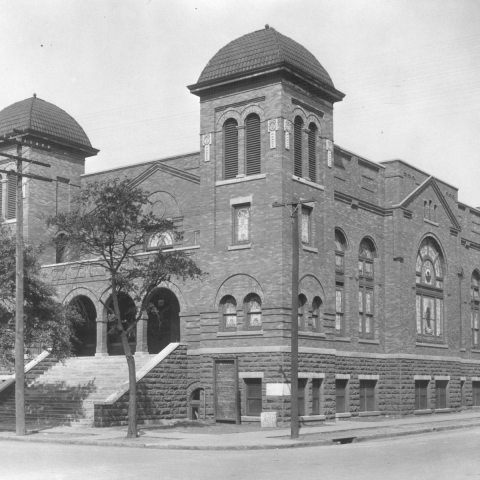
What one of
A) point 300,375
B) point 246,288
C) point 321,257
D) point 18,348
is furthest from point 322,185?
point 18,348

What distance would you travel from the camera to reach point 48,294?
3341 centimetres

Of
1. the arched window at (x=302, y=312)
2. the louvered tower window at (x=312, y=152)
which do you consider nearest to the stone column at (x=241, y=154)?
the louvered tower window at (x=312, y=152)

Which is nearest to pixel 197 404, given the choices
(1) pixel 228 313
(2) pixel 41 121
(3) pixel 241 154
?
(1) pixel 228 313

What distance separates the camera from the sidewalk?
83.6ft

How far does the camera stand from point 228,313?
35312 millimetres

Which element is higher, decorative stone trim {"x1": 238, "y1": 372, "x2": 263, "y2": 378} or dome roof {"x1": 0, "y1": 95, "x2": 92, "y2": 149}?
dome roof {"x1": 0, "y1": 95, "x2": 92, "y2": 149}

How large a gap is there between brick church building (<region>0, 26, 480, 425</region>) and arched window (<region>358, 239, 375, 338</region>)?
0.10 meters

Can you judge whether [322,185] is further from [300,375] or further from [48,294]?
[48,294]

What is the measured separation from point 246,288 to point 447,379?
1596 cm

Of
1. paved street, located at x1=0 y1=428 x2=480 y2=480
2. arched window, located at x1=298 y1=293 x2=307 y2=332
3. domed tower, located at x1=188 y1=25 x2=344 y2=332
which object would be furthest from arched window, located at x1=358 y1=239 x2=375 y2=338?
paved street, located at x1=0 y1=428 x2=480 y2=480

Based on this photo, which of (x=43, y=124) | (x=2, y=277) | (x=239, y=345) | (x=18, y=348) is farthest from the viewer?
(x=43, y=124)

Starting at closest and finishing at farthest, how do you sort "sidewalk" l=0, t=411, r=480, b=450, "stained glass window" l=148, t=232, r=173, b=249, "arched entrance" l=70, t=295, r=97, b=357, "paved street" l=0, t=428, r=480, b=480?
"paved street" l=0, t=428, r=480, b=480 → "sidewalk" l=0, t=411, r=480, b=450 → "stained glass window" l=148, t=232, r=173, b=249 → "arched entrance" l=70, t=295, r=97, b=357

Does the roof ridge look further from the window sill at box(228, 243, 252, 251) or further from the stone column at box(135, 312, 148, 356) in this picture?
the stone column at box(135, 312, 148, 356)

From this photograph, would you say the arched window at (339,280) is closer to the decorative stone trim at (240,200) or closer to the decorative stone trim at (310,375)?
the decorative stone trim at (310,375)
